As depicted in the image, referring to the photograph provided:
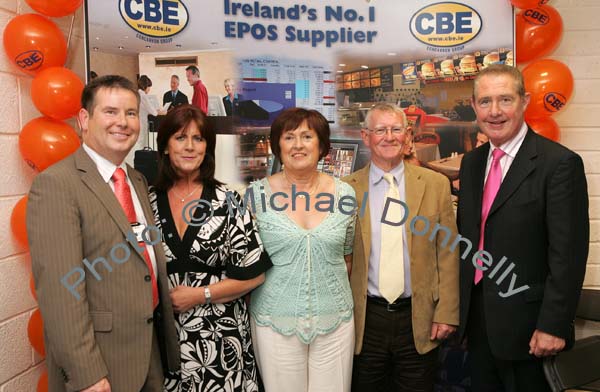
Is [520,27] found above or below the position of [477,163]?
above

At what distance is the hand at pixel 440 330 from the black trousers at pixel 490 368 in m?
0.09

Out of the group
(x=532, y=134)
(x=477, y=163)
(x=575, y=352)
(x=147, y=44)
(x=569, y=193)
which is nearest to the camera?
(x=569, y=193)

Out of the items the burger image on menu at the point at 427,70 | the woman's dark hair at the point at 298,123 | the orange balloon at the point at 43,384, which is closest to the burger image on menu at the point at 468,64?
the burger image on menu at the point at 427,70

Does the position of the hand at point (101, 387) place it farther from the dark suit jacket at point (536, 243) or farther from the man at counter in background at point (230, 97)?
the man at counter in background at point (230, 97)

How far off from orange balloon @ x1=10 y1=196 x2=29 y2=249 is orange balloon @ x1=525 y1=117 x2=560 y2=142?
2.83 metres

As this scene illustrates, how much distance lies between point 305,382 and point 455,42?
7.35 ft

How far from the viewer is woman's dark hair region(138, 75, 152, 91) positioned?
2.98m

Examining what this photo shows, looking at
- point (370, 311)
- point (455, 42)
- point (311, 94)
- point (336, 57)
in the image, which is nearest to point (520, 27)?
point (455, 42)

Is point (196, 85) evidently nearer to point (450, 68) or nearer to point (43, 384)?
point (450, 68)

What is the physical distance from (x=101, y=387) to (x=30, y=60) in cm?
160

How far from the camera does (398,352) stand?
2.36 m

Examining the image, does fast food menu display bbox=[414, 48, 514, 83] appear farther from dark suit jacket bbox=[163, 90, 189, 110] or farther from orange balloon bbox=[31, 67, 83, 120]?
orange balloon bbox=[31, 67, 83, 120]

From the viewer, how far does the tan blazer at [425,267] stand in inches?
91.4

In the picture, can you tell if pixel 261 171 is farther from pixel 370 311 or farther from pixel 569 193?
pixel 569 193
